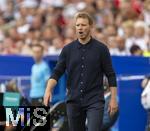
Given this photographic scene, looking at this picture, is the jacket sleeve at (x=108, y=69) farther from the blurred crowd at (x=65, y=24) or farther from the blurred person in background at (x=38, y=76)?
the blurred crowd at (x=65, y=24)

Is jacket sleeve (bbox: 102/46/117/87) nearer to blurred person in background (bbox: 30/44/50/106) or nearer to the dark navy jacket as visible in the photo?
the dark navy jacket

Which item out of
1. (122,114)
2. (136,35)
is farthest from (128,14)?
(122,114)

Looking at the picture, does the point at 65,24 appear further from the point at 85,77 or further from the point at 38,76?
the point at 85,77

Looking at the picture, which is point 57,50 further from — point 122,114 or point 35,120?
point 35,120

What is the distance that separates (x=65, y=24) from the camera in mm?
18922

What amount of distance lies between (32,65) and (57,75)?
17.3 feet

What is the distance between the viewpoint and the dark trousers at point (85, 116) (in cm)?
991

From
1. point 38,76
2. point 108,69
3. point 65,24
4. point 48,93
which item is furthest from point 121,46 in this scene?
point 48,93

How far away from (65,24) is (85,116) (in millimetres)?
8937

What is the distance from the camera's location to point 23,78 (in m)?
15.3

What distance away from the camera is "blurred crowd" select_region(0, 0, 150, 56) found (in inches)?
632

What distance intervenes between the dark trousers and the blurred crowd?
196 inches

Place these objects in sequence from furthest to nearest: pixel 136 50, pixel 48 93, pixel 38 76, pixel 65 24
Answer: pixel 65 24 < pixel 136 50 < pixel 38 76 < pixel 48 93

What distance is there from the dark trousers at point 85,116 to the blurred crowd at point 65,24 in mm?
4968
